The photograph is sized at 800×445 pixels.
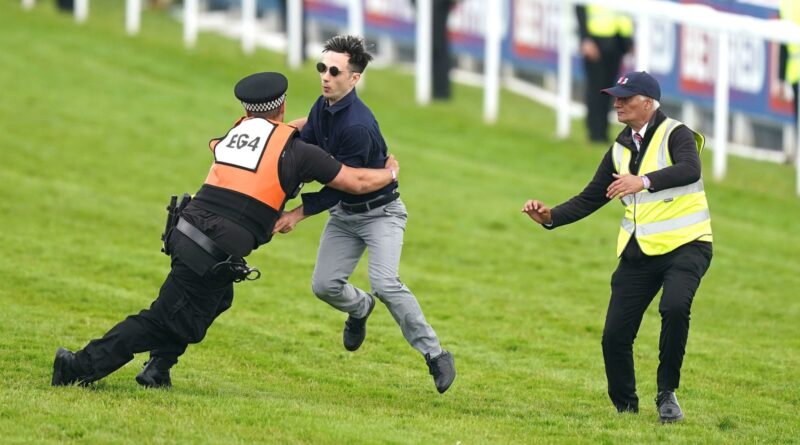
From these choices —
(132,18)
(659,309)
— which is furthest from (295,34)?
(659,309)

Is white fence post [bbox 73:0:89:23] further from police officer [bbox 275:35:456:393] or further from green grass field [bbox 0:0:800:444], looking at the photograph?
police officer [bbox 275:35:456:393]

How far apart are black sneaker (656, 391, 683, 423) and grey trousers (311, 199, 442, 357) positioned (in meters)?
1.44

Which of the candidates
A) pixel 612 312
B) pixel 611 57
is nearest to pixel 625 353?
pixel 612 312

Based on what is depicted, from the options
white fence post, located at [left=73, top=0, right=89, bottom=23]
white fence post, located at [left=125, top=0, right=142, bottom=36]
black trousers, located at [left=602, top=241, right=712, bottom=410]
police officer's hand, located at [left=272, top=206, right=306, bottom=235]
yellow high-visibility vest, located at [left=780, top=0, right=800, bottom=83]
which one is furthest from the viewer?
white fence post, located at [left=73, top=0, right=89, bottom=23]

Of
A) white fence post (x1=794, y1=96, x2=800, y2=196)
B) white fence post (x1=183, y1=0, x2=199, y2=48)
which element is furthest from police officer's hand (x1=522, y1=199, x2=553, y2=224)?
white fence post (x1=183, y1=0, x2=199, y2=48)

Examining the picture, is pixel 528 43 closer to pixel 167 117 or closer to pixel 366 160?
pixel 167 117

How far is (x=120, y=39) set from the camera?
25.0 meters

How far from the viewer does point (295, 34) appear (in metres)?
23.9

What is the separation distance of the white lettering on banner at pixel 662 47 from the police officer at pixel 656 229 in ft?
42.4

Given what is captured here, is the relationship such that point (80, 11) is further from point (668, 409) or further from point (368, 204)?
point (668, 409)

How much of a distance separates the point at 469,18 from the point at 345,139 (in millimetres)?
16679

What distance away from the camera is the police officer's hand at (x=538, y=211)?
9.39 metres

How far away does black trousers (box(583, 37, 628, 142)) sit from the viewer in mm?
20469

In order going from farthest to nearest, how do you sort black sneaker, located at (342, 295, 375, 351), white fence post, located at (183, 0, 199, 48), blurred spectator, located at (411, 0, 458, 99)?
white fence post, located at (183, 0, 199, 48)
blurred spectator, located at (411, 0, 458, 99)
black sneaker, located at (342, 295, 375, 351)
